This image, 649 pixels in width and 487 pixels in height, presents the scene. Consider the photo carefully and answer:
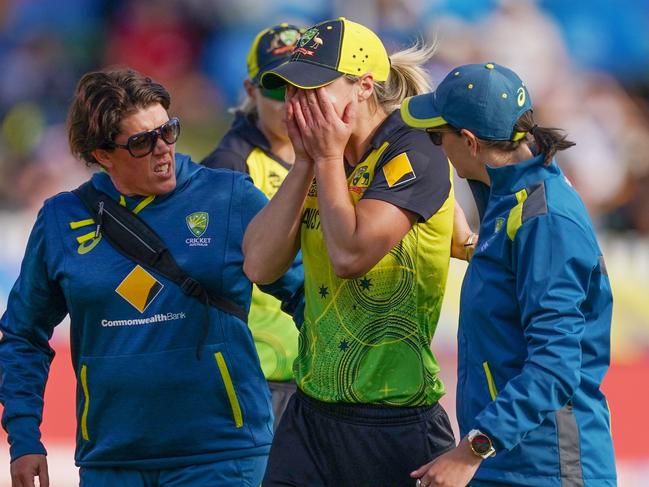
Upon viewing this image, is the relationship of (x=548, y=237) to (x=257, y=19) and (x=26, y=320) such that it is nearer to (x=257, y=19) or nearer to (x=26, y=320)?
(x=26, y=320)

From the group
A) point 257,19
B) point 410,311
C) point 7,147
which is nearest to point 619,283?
point 257,19

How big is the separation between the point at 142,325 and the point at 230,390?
1.17ft

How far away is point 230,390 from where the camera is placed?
13.1 feet

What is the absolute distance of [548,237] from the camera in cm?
316

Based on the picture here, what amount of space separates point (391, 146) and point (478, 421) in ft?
3.15

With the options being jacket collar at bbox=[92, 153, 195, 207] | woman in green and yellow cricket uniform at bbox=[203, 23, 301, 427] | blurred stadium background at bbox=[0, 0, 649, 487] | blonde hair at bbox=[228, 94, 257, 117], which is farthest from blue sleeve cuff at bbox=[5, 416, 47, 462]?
blurred stadium background at bbox=[0, 0, 649, 487]

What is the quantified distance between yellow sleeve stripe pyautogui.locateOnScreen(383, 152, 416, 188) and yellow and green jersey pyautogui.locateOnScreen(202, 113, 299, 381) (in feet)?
5.73

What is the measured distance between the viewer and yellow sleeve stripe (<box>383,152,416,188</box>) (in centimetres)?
358

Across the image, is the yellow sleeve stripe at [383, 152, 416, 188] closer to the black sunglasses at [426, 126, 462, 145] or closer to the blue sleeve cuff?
the black sunglasses at [426, 126, 462, 145]

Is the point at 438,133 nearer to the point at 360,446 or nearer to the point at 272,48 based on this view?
the point at 360,446

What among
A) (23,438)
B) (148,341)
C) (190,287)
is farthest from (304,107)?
(23,438)

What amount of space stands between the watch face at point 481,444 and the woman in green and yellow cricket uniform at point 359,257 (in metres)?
0.57

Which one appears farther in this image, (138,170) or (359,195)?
(138,170)

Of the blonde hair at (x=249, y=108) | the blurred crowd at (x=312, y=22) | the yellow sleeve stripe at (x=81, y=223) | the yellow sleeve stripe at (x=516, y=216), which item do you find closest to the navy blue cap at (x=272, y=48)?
the blonde hair at (x=249, y=108)
